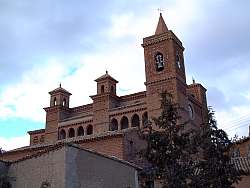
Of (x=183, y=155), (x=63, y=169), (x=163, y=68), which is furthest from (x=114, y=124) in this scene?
(x=183, y=155)

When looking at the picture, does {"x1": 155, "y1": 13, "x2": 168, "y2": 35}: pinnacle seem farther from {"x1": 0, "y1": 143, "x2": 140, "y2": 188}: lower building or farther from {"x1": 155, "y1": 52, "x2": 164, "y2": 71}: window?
{"x1": 0, "y1": 143, "x2": 140, "y2": 188}: lower building

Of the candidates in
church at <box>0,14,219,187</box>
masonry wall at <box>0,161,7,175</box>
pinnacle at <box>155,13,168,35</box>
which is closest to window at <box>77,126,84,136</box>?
church at <box>0,14,219,187</box>

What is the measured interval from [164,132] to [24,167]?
602 cm

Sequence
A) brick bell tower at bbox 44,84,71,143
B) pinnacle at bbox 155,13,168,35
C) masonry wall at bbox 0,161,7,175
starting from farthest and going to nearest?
brick bell tower at bbox 44,84,71,143 < pinnacle at bbox 155,13,168,35 < masonry wall at bbox 0,161,7,175

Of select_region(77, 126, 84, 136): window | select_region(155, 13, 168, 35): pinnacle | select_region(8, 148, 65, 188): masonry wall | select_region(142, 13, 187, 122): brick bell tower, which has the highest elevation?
select_region(155, 13, 168, 35): pinnacle

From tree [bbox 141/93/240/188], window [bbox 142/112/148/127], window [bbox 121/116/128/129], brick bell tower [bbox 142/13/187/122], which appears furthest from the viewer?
window [bbox 121/116/128/129]

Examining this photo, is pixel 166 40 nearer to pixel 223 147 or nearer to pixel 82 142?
pixel 82 142

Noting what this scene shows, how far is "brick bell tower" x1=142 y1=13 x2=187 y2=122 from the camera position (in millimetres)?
38406

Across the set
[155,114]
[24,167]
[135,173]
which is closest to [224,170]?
[135,173]

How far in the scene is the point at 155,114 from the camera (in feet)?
123

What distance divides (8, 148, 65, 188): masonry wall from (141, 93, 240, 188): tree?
3.19 meters

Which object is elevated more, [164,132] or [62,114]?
[62,114]

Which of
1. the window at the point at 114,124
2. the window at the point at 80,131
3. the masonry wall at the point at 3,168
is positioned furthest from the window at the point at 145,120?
the window at the point at 80,131

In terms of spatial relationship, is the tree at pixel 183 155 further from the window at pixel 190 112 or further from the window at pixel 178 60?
the window at pixel 190 112
